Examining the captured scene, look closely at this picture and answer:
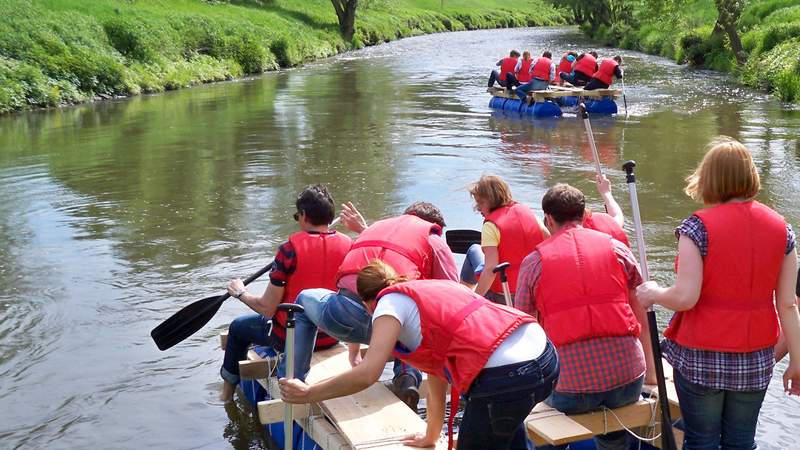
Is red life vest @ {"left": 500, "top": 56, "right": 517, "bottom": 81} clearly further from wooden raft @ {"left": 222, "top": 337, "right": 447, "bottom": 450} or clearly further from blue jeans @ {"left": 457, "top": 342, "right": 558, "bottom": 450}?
blue jeans @ {"left": 457, "top": 342, "right": 558, "bottom": 450}

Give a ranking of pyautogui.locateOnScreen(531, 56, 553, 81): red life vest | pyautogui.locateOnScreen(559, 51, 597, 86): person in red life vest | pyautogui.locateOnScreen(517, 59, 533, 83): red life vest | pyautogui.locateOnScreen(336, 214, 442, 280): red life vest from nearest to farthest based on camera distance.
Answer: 1. pyautogui.locateOnScreen(336, 214, 442, 280): red life vest
2. pyautogui.locateOnScreen(531, 56, 553, 81): red life vest
3. pyautogui.locateOnScreen(517, 59, 533, 83): red life vest
4. pyautogui.locateOnScreen(559, 51, 597, 86): person in red life vest

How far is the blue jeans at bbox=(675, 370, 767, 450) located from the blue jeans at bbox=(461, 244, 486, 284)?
2.74 metres

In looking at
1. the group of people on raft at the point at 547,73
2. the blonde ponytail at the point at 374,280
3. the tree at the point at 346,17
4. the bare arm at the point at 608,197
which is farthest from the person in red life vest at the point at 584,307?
the tree at the point at 346,17

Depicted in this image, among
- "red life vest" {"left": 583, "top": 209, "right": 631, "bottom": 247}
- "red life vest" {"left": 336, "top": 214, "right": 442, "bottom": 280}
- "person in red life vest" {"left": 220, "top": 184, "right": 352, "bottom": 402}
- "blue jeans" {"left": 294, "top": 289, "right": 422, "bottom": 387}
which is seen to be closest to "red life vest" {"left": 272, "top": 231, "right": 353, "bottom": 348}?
"person in red life vest" {"left": 220, "top": 184, "right": 352, "bottom": 402}

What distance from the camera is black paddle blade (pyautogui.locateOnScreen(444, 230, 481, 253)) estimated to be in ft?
26.0

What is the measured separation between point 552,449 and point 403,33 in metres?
58.3

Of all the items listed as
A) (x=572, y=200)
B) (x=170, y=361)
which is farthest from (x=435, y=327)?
(x=170, y=361)

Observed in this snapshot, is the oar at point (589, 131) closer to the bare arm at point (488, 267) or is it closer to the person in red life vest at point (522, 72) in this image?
the bare arm at point (488, 267)

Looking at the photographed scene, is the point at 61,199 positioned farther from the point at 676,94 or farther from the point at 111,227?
the point at 676,94

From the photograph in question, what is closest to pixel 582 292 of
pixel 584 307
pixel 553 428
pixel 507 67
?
pixel 584 307

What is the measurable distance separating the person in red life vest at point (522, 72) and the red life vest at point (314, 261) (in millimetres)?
17471

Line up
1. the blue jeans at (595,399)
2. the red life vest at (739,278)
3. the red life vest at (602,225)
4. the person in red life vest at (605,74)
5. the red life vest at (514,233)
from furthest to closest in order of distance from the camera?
the person in red life vest at (605,74) < the red life vest at (514,233) < the red life vest at (602,225) < the blue jeans at (595,399) < the red life vest at (739,278)

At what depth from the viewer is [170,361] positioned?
7945mm

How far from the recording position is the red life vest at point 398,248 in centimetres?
542
